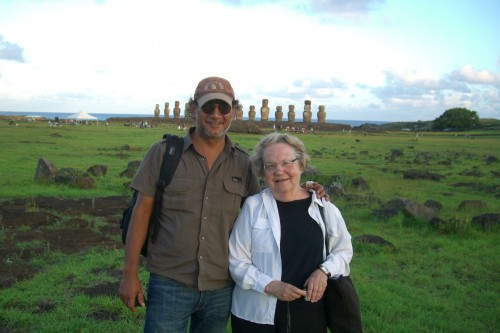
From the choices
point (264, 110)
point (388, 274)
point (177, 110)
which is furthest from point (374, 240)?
point (177, 110)

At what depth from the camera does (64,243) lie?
27.2ft

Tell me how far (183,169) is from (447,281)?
5.25 metres

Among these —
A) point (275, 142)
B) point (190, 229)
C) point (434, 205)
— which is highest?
point (275, 142)

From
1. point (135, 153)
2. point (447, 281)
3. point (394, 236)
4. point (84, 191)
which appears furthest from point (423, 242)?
point (135, 153)

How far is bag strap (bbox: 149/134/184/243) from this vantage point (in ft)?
11.0

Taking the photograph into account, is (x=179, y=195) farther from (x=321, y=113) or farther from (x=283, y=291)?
(x=321, y=113)

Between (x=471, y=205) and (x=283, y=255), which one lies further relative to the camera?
(x=471, y=205)

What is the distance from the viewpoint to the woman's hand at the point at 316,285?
10.6ft

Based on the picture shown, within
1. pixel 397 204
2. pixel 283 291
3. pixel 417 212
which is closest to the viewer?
pixel 283 291

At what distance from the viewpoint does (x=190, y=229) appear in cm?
341

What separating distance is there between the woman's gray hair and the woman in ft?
0.19

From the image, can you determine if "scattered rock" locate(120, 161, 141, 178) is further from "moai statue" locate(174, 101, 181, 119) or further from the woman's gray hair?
"moai statue" locate(174, 101, 181, 119)

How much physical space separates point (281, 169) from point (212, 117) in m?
0.59

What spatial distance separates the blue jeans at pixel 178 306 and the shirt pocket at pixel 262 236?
429 millimetres
